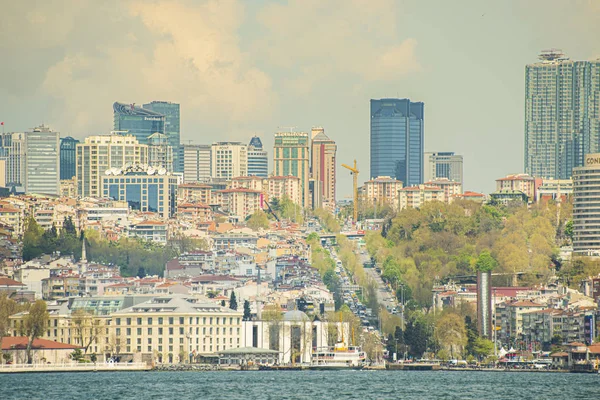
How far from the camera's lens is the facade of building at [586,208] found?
163 meters

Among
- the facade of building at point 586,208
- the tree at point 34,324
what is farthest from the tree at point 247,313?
the facade of building at point 586,208

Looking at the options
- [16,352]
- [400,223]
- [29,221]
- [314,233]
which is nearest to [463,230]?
[400,223]

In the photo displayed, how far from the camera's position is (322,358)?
368 ft

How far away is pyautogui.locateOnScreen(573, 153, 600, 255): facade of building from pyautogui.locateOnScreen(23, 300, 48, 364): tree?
7032cm

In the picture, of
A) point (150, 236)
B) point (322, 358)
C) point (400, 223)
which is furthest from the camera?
point (150, 236)

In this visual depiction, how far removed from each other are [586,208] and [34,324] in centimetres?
7568

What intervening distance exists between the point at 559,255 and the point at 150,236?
47755mm

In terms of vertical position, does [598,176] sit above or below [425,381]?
above

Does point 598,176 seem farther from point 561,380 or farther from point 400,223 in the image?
point 561,380

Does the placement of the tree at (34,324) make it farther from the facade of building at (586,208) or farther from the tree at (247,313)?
the facade of building at (586,208)

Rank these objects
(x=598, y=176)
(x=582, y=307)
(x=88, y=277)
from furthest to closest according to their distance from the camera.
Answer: (x=598, y=176) → (x=88, y=277) → (x=582, y=307)

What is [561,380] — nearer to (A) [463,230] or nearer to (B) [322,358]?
(B) [322,358]

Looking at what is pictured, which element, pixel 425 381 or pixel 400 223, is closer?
pixel 425 381

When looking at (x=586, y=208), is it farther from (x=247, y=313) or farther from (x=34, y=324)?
(x=34, y=324)
